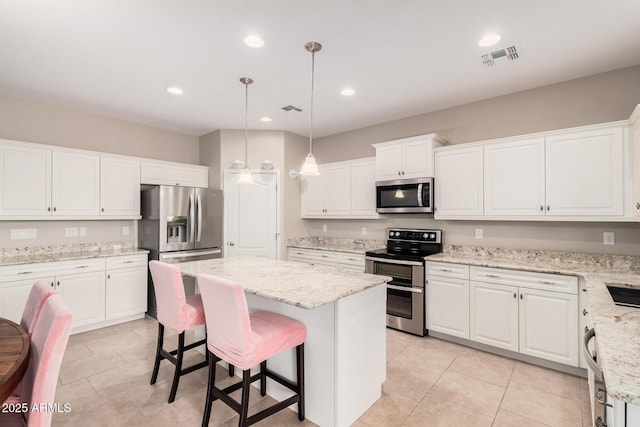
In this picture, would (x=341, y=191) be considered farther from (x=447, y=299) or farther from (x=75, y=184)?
(x=75, y=184)

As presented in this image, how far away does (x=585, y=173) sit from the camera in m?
2.82

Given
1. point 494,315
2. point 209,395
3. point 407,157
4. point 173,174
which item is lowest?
point 209,395

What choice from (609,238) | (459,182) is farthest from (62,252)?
(609,238)

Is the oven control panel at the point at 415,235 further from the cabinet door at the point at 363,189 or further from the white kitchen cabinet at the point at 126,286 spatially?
the white kitchen cabinet at the point at 126,286

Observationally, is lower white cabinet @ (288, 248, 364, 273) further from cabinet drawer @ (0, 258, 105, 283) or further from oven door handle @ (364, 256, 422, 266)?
cabinet drawer @ (0, 258, 105, 283)

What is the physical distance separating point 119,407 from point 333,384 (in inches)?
63.0

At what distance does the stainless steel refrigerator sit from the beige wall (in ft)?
8.26

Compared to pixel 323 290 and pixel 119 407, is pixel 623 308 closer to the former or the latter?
pixel 323 290

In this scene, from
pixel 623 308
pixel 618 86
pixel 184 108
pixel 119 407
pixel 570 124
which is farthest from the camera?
pixel 184 108

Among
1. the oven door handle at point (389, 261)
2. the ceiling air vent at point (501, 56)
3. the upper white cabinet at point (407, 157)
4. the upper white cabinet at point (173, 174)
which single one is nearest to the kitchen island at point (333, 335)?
the oven door handle at point (389, 261)

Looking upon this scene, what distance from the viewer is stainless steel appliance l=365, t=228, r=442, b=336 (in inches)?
138

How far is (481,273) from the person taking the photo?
123 inches

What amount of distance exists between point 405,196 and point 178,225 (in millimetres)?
3033

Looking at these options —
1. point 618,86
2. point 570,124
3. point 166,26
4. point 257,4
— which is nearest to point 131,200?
point 166,26
